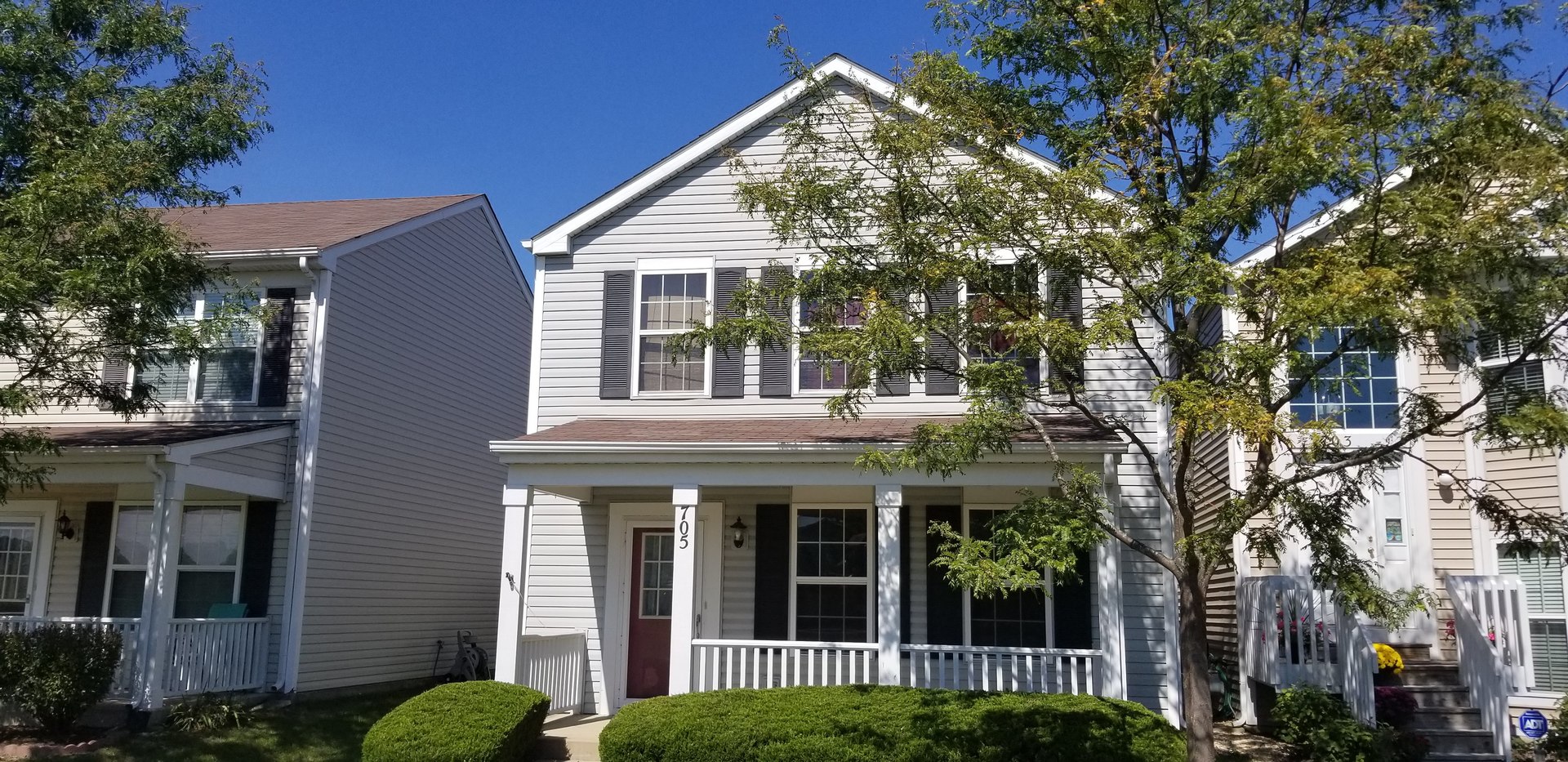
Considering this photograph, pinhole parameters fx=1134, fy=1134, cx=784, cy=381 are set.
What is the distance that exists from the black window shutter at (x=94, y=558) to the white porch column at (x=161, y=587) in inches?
117

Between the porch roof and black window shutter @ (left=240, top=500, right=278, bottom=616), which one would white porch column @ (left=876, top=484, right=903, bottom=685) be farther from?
black window shutter @ (left=240, top=500, right=278, bottom=616)

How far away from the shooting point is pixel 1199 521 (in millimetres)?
15227

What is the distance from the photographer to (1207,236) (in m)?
8.10

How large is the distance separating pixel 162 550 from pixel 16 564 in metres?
4.47

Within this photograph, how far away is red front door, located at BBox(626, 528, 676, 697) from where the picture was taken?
41.9 ft

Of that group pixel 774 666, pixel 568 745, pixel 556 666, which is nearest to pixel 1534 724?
pixel 774 666

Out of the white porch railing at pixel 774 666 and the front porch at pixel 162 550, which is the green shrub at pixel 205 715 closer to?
the front porch at pixel 162 550

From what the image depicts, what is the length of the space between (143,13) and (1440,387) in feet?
47.5

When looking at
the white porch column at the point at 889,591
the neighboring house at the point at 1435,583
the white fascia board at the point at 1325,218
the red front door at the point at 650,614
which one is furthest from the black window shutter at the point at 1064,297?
the red front door at the point at 650,614

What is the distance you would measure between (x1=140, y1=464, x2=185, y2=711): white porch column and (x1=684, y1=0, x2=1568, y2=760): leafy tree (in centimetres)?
658

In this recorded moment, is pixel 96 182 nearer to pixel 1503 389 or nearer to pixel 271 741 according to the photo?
pixel 271 741

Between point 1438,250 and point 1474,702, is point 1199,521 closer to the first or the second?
point 1474,702

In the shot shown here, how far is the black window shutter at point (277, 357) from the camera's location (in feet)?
46.8

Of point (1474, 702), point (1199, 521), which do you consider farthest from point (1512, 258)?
point (1199, 521)
